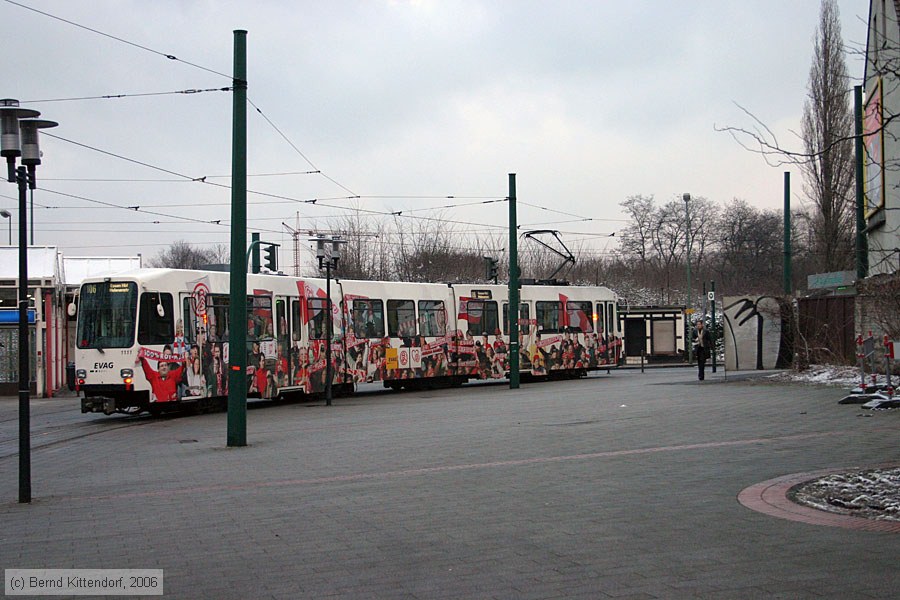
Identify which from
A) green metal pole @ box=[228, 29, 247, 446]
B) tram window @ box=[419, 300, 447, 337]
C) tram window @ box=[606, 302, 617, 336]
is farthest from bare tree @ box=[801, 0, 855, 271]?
green metal pole @ box=[228, 29, 247, 446]

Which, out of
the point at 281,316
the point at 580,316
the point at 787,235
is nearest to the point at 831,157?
the point at 787,235

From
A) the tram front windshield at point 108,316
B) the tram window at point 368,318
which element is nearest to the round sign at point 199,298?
the tram front windshield at point 108,316

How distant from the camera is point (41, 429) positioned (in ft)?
66.8

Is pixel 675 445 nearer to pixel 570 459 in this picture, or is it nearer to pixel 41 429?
pixel 570 459

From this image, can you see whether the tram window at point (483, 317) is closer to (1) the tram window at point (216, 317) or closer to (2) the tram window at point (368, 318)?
(2) the tram window at point (368, 318)

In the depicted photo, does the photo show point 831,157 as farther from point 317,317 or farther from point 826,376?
point 317,317

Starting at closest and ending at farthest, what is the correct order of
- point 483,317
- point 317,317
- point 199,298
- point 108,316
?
1. point 108,316
2. point 199,298
3. point 317,317
4. point 483,317

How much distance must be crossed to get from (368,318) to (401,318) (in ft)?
4.50

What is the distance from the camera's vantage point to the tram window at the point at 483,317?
32.2m

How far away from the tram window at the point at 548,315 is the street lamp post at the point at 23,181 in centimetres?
2455

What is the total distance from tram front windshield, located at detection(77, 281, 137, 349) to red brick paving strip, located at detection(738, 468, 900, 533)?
15571 mm

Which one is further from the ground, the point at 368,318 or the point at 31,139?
the point at 31,139

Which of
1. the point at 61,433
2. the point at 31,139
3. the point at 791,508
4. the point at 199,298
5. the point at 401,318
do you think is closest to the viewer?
the point at 791,508

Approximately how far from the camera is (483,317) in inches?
1286
